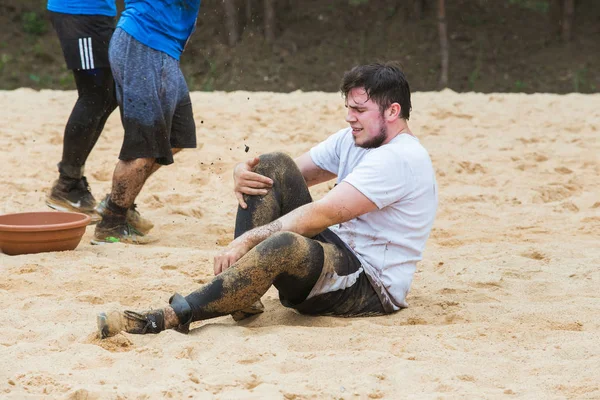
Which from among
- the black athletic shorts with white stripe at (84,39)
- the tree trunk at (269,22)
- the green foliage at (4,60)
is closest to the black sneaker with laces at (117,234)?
the black athletic shorts with white stripe at (84,39)

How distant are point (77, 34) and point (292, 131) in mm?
2920

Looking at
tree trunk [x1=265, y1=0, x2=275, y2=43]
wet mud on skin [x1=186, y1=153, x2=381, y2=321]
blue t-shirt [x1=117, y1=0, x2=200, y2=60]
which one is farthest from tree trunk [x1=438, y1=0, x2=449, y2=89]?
wet mud on skin [x1=186, y1=153, x2=381, y2=321]

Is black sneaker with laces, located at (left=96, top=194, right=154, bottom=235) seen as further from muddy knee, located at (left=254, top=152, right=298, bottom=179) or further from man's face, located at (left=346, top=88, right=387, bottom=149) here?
man's face, located at (left=346, top=88, right=387, bottom=149)

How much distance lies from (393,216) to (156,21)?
197cm

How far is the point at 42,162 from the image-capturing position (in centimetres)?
672

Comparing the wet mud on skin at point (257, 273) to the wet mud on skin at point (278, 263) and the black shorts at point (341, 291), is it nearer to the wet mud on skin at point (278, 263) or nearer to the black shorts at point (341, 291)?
the wet mud on skin at point (278, 263)

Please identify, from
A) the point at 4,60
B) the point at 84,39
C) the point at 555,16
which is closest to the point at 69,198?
the point at 84,39

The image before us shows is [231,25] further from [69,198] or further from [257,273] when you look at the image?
[257,273]

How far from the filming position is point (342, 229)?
361 cm

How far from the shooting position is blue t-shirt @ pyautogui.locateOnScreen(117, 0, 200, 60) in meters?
4.68

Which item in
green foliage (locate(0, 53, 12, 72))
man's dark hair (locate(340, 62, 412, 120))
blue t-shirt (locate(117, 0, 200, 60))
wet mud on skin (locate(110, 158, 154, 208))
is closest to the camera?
man's dark hair (locate(340, 62, 412, 120))

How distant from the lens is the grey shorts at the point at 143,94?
184 inches

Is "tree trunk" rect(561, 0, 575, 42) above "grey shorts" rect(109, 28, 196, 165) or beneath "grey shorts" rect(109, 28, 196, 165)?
above

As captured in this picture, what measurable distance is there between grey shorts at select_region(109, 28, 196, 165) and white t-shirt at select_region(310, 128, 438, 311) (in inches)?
58.3
